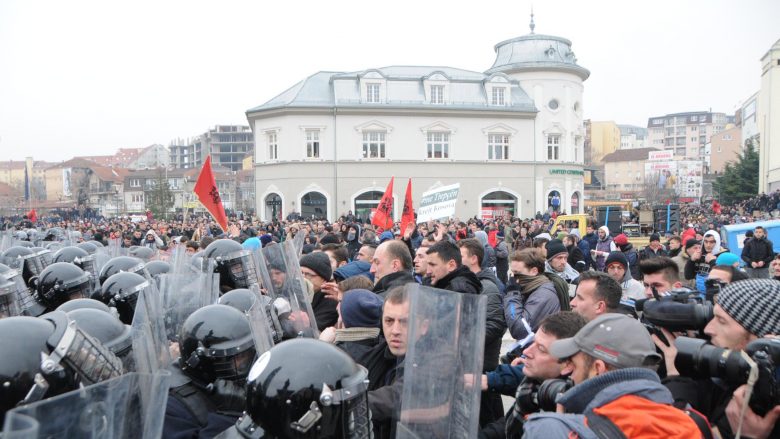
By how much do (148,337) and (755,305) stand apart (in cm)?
272

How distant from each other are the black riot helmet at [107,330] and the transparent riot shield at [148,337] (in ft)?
0.25

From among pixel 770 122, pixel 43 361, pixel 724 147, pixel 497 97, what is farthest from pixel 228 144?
pixel 43 361

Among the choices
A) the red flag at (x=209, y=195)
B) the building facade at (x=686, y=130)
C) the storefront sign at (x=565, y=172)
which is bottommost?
the red flag at (x=209, y=195)

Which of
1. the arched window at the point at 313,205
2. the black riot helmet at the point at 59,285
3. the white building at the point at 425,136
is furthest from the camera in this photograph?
the arched window at the point at 313,205

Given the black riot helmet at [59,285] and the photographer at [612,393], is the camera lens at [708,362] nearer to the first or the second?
the photographer at [612,393]

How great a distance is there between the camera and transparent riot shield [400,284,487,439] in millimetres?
2389

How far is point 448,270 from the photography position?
15.9 feet

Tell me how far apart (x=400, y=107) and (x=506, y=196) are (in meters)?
9.78

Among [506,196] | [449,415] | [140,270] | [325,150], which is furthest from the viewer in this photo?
[506,196]

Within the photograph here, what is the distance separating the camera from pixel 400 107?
40656 mm

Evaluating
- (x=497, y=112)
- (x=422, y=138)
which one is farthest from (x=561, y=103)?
(x=422, y=138)

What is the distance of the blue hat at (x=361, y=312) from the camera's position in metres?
3.84

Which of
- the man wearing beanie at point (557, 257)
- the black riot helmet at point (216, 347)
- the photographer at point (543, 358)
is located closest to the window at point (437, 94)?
the man wearing beanie at point (557, 257)

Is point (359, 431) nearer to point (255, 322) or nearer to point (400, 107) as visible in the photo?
point (255, 322)
